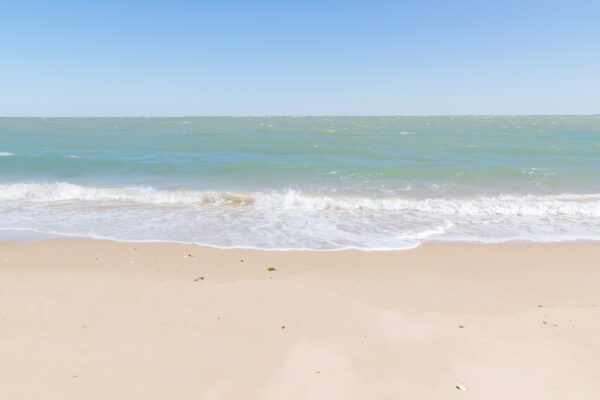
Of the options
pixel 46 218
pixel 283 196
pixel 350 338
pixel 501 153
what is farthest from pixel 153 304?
pixel 501 153

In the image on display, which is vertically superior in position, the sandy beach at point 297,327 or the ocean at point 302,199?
the ocean at point 302,199

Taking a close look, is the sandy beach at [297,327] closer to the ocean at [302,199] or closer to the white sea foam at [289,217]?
the white sea foam at [289,217]

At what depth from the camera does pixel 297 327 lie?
4.11 m

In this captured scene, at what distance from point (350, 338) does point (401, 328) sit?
0.68 m

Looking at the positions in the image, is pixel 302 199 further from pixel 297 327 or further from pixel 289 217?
A: pixel 297 327

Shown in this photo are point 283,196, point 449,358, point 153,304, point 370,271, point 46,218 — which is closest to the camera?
point 449,358

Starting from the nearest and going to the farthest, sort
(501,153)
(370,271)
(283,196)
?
(370,271) < (283,196) < (501,153)

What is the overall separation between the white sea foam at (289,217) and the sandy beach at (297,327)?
1324mm

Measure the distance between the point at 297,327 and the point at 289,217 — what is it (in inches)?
221

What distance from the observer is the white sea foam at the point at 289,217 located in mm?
7875

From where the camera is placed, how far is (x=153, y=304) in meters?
4.56

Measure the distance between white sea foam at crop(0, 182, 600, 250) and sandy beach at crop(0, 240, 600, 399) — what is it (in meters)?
1.32

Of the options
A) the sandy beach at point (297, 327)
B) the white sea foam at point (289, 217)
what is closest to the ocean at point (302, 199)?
the white sea foam at point (289, 217)

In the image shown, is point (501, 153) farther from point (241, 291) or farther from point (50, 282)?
point (50, 282)
